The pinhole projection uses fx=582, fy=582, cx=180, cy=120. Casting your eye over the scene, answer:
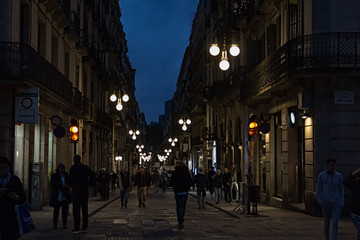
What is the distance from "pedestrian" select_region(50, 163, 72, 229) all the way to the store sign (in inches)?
167

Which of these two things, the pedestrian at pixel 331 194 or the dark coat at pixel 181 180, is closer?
the pedestrian at pixel 331 194

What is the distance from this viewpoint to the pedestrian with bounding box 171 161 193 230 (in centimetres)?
1545

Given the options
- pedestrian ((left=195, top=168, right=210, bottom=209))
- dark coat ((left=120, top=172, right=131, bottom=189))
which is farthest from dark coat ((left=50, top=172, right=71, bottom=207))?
dark coat ((left=120, top=172, right=131, bottom=189))

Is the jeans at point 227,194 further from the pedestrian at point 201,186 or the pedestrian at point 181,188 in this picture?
the pedestrian at point 181,188

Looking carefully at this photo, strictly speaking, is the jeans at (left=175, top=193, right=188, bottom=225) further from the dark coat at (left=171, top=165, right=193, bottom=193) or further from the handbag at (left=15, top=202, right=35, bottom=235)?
the handbag at (left=15, top=202, right=35, bottom=235)

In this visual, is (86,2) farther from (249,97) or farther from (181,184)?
(181,184)

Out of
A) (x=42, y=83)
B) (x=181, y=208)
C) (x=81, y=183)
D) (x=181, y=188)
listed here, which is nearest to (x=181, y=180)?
(x=181, y=188)

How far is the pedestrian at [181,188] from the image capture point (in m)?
15.5

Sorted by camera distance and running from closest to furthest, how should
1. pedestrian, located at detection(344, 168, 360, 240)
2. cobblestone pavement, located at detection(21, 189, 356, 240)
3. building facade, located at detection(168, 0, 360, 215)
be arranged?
pedestrian, located at detection(344, 168, 360, 240) < cobblestone pavement, located at detection(21, 189, 356, 240) < building facade, located at detection(168, 0, 360, 215)

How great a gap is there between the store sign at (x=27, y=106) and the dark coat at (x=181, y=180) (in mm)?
5521

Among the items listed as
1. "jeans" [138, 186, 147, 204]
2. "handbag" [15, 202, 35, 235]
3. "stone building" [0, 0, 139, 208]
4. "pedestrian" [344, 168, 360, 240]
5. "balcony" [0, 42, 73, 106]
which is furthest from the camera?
"jeans" [138, 186, 147, 204]

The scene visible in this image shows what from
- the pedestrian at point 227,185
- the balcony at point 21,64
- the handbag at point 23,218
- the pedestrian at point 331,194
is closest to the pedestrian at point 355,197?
the pedestrian at point 331,194

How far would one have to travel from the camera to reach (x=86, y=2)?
3547cm

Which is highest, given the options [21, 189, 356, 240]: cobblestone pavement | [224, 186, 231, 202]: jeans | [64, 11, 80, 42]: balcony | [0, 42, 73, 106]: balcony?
[64, 11, 80, 42]: balcony
